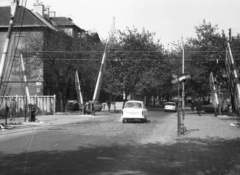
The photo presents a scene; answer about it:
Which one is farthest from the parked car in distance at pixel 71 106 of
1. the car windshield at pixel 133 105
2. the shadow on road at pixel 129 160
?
the shadow on road at pixel 129 160

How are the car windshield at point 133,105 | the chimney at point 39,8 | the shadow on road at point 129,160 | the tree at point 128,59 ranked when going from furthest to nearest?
the chimney at point 39,8, the tree at point 128,59, the car windshield at point 133,105, the shadow on road at point 129,160

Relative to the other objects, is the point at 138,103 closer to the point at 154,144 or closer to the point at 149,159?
the point at 154,144

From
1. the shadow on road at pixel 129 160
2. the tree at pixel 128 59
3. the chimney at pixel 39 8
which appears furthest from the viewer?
the chimney at pixel 39 8

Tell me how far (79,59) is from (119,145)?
1101 inches

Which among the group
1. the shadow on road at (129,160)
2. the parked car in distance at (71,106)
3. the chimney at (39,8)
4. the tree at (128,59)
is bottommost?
the shadow on road at (129,160)

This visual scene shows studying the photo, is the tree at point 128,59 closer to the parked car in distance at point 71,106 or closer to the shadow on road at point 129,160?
the parked car in distance at point 71,106

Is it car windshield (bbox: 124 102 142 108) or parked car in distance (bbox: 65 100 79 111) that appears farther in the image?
parked car in distance (bbox: 65 100 79 111)

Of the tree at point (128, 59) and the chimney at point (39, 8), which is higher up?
the chimney at point (39, 8)

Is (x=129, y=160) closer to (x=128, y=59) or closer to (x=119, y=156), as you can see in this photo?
(x=119, y=156)

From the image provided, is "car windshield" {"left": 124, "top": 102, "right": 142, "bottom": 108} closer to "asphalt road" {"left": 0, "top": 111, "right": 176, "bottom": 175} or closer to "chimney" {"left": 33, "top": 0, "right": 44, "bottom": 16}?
"asphalt road" {"left": 0, "top": 111, "right": 176, "bottom": 175}

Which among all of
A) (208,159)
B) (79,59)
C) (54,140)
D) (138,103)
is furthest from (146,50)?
(208,159)

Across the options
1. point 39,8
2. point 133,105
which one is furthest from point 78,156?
point 39,8

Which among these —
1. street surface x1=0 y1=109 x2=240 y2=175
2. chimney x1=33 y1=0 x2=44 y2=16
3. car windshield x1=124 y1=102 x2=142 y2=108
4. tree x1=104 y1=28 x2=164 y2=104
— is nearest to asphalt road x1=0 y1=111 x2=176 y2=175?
street surface x1=0 y1=109 x2=240 y2=175

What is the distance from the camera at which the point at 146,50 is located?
46.0 m
